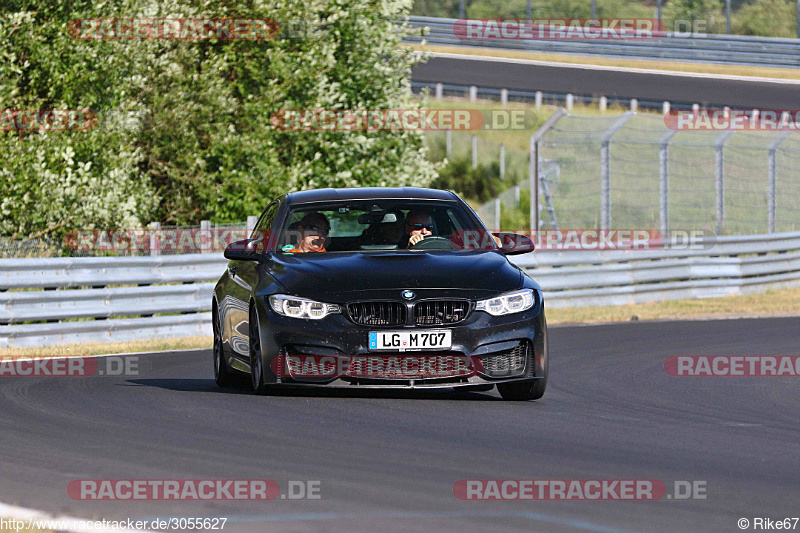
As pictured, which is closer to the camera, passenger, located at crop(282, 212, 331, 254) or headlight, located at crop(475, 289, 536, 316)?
headlight, located at crop(475, 289, 536, 316)

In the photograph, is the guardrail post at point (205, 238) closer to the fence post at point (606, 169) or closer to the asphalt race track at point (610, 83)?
the fence post at point (606, 169)

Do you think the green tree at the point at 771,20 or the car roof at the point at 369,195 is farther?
the green tree at the point at 771,20

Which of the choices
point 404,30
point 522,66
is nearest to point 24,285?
point 404,30

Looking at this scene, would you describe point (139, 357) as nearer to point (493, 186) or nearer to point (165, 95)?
point (165, 95)

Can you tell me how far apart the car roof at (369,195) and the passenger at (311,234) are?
27 cm

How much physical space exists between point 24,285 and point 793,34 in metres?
48.3

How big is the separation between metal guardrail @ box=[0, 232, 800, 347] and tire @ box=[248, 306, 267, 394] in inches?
253

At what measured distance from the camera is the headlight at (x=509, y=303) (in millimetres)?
9906

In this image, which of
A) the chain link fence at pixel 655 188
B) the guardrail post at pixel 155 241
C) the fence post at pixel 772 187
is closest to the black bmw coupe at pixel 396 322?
the guardrail post at pixel 155 241

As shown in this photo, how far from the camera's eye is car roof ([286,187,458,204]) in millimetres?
11414

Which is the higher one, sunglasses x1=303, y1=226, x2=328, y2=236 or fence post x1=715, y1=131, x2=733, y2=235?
sunglasses x1=303, y1=226, x2=328, y2=236

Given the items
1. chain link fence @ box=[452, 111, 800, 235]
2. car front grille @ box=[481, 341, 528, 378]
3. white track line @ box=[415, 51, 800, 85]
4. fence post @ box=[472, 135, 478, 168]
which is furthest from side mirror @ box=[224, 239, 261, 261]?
white track line @ box=[415, 51, 800, 85]

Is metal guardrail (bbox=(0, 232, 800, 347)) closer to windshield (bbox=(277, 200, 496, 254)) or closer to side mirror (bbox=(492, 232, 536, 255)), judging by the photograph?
windshield (bbox=(277, 200, 496, 254))

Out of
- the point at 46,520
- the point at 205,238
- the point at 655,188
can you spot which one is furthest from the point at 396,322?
the point at 655,188
